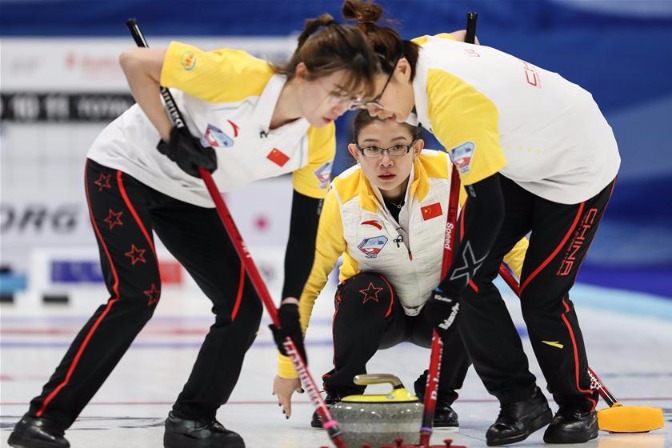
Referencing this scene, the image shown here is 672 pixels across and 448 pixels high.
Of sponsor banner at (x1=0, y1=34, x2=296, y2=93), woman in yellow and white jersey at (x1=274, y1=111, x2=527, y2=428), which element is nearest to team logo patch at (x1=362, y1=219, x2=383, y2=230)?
woman in yellow and white jersey at (x1=274, y1=111, x2=527, y2=428)

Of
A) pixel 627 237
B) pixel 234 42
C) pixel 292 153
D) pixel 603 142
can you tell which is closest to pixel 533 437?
pixel 603 142

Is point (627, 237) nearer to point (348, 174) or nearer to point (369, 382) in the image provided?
point (348, 174)

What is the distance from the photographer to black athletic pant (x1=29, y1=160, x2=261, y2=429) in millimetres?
3098

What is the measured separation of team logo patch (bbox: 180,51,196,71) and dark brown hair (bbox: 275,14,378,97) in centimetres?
28

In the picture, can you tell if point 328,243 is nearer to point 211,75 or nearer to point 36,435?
point 211,75

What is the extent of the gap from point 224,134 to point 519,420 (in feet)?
4.02

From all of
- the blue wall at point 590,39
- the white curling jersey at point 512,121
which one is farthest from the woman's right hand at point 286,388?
the blue wall at point 590,39

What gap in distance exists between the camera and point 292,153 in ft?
10.3

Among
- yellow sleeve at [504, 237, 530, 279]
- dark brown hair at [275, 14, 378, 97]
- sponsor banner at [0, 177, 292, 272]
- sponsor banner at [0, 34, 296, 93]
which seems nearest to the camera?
dark brown hair at [275, 14, 378, 97]

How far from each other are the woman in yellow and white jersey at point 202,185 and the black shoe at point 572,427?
921 millimetres

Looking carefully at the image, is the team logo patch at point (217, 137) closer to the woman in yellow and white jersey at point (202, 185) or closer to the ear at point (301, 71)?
the woman in yellow and white jersey at point (202, 185)

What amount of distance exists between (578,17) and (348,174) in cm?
756

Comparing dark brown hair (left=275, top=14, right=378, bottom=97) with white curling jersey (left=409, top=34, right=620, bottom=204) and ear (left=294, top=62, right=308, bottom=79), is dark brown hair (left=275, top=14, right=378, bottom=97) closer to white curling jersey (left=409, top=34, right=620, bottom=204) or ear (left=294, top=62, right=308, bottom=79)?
ear (left=294, top=62, right=308, bottom=79)

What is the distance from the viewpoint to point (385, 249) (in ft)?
12.6
